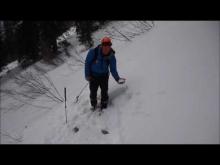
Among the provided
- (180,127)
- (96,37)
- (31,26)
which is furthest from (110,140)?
(31,26)

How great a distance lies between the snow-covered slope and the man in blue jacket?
0.48 meters

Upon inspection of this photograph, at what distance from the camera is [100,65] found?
491cm

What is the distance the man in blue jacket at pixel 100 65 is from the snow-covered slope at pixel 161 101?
48 centimetres

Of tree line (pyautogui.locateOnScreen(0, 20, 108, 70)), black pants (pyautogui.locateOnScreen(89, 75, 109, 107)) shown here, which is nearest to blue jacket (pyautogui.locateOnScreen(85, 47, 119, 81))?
black pants (pyautogui.locateOnScreen(89, 75, 109, 107))

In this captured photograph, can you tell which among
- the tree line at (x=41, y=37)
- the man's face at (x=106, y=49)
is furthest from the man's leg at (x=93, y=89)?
the tree line at (x=41, y=37)

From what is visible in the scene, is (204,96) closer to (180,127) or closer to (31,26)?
(180,127)

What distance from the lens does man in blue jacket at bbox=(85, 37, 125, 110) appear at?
15.7 feet

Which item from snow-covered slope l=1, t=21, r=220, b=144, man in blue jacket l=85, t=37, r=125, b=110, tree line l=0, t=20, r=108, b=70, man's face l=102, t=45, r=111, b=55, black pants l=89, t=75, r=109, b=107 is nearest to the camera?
snow-covered slope l=1, t=21, r=220, b=144

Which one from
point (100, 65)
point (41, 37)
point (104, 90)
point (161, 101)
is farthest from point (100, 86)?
point (41, 37)

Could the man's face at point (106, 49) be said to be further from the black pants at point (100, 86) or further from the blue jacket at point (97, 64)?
the black pants at point (100, 86)

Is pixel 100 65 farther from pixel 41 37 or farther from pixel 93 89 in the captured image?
pixel 41 37

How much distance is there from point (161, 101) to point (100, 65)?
5.12 ft

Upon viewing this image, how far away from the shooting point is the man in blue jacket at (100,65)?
479cm

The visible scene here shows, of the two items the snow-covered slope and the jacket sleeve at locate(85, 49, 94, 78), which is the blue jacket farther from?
Answer: the snow-covered slope
